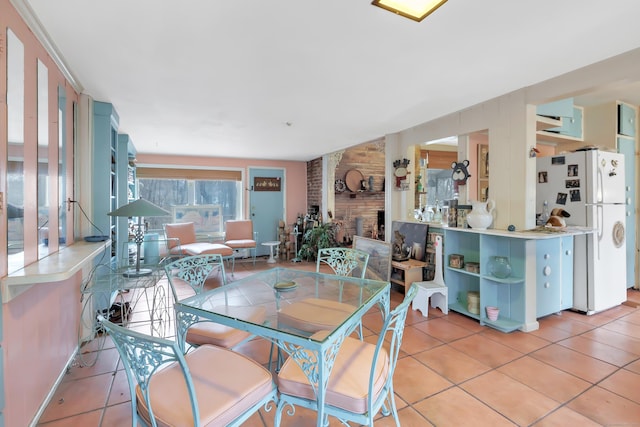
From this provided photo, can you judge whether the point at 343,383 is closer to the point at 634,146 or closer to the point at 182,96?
the point at 182,96

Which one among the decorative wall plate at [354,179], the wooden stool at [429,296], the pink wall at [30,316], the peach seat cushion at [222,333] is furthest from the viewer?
the decorative wall plate at [354,179]

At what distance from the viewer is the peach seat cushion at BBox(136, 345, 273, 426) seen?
114cm

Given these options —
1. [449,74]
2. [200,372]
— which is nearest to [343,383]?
[200,372]

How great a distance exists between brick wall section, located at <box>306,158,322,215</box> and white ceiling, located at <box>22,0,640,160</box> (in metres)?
2.99

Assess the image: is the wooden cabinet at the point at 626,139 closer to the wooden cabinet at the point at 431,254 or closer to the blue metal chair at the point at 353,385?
the wooden cabinet at the point at 431,254

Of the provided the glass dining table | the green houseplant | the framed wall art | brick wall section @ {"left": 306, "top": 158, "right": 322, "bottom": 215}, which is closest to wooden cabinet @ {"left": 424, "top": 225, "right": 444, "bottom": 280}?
the framed wall art

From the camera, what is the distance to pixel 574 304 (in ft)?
10.7

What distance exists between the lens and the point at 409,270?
357cm

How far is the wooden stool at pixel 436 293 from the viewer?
3.23m

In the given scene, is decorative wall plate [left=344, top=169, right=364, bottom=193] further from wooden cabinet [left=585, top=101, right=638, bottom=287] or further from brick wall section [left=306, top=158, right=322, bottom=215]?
wooden cabinet [left=585, top=101, right=638, bottom=287]

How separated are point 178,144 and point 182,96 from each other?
7.85 feet

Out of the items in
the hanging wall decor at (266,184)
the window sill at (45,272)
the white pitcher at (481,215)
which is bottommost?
the window sill at (45,272)

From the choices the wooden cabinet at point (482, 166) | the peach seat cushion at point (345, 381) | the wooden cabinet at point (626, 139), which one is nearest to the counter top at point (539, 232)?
the wooden cabinet at point (626, 139)

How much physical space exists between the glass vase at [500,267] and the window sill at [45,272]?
317 centimetres
